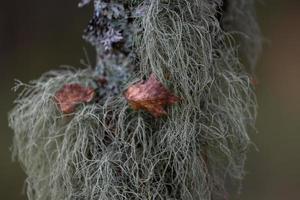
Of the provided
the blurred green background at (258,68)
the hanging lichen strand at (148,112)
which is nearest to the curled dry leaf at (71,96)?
the hanging lichen strand at (148,112)

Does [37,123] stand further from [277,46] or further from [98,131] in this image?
[277,46]

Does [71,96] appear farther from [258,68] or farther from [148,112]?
[258,68]

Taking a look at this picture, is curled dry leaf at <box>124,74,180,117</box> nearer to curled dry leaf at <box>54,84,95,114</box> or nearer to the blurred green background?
curled dry leaf at <box>54,84,95,114</box>

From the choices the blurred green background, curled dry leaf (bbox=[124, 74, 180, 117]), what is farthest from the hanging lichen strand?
the blurred green background

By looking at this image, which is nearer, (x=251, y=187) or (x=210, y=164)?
(x=210, y=164)

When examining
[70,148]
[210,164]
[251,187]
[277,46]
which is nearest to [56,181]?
[70,148]

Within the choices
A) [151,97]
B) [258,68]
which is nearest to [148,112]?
[151,97]
